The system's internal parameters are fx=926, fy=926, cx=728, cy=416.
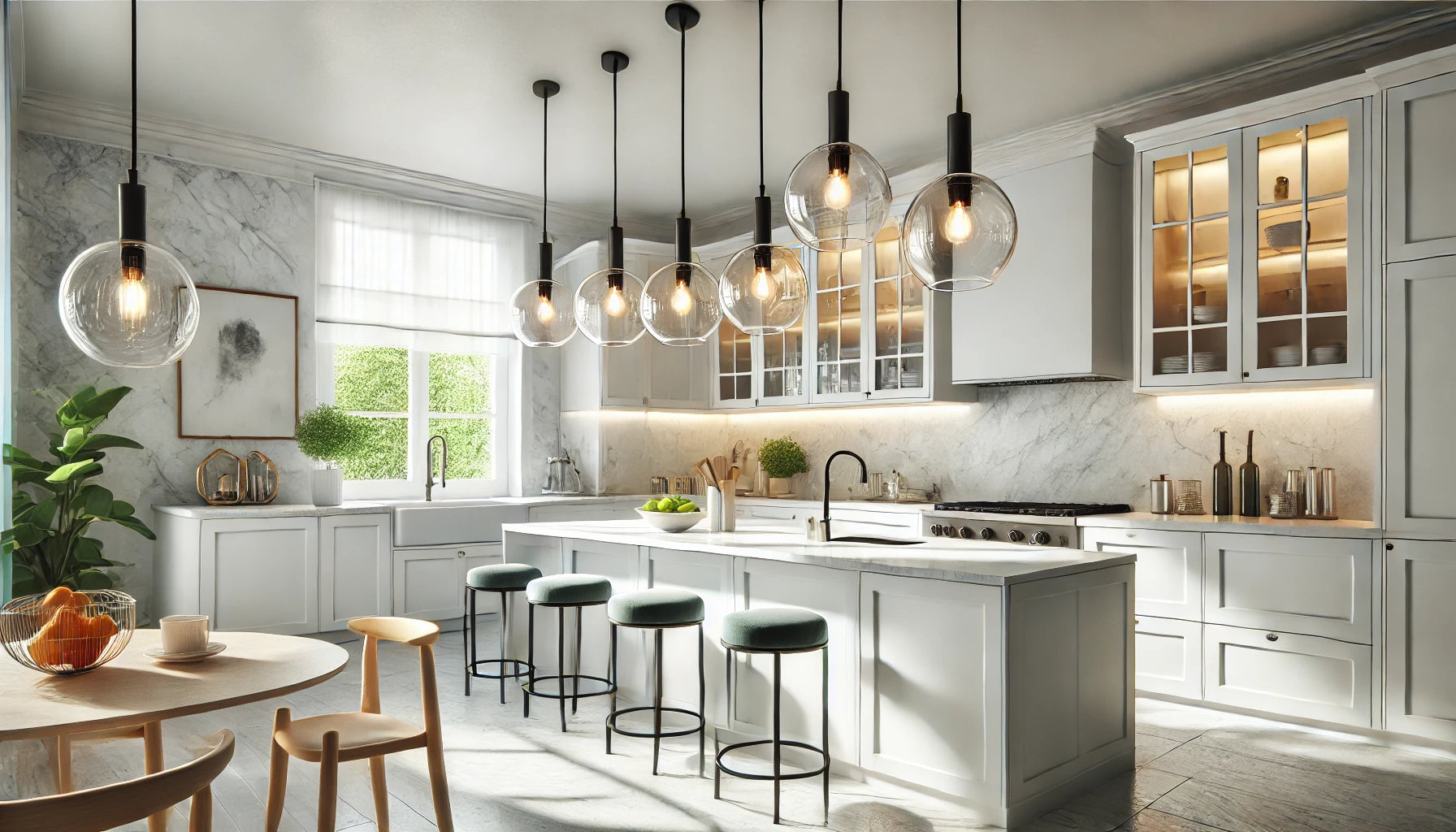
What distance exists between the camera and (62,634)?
187cm

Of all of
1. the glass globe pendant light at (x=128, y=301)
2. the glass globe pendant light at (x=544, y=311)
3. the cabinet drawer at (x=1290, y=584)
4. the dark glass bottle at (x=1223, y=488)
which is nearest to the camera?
the glass globe pendant light at (x=128, y=301)

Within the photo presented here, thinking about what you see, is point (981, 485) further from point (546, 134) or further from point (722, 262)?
point (546, 134)

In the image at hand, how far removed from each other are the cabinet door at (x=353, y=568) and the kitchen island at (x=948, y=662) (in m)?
2.39

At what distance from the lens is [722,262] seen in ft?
22.4

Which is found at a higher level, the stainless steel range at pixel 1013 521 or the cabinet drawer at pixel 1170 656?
the stainless steel range at pixel 1013 521

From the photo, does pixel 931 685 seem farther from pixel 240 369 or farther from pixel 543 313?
pixel 240 369

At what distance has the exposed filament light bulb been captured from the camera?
217cm

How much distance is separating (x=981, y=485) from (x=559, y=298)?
299 centimetres

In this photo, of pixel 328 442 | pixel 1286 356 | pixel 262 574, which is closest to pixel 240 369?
pixel 328 442

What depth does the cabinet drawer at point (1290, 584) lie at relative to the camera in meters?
3.73

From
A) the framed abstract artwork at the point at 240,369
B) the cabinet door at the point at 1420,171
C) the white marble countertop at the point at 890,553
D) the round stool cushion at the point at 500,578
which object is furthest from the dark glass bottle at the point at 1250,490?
the framed abstract artwork at the point at 240,369

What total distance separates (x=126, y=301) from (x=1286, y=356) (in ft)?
14.1

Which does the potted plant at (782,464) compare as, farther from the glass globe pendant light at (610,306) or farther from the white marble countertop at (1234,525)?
the glass globe pendant light at (610,306)

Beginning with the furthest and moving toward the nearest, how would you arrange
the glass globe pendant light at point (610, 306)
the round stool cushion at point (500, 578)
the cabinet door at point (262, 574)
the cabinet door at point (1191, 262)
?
the cabinet door at point (262, 574)
the cabinet door at point (1191, 262)
the round stool cushion at point (500, 578)
the glass globe pendant light at point (610, 306)
